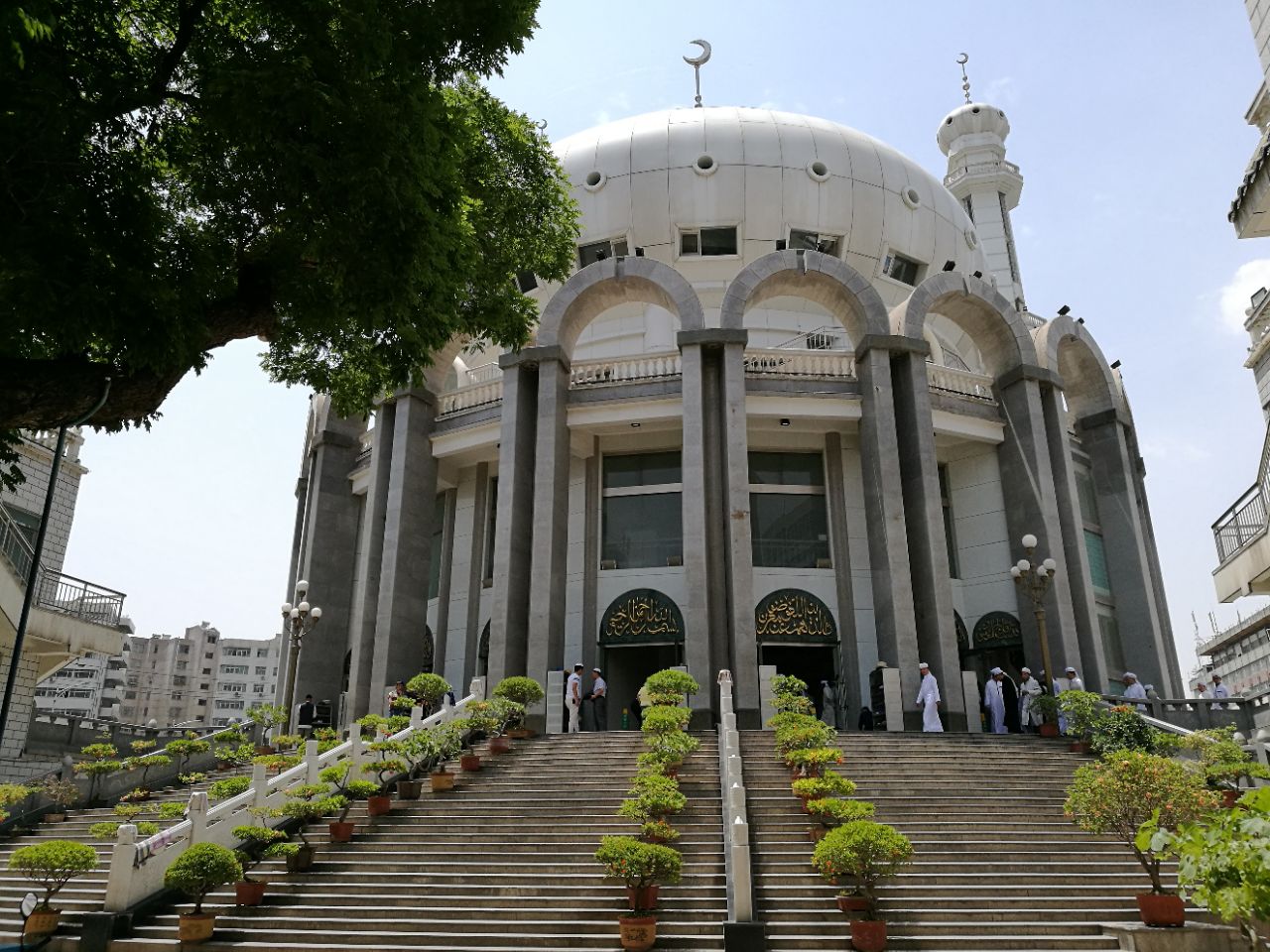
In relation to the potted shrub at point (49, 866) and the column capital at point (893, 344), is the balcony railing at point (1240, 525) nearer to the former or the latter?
the column capital at point (893, 344)

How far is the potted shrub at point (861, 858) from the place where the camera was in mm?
9055

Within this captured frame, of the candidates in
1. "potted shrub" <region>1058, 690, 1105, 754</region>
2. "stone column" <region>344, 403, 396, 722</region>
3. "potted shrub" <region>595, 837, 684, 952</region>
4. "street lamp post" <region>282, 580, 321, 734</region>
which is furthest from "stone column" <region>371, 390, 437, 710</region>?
"potted shrub" <region>1058, 690, 1105, 754</region>

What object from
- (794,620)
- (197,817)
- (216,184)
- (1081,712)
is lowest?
(197,817)

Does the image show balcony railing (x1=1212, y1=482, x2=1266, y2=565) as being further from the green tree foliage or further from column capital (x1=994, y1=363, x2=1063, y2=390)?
the green tree foliage

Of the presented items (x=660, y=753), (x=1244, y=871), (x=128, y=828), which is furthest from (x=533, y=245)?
(x=1244, y=871)

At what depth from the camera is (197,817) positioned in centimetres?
1128

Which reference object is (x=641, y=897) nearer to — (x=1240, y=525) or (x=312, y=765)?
(x=312, y=765)

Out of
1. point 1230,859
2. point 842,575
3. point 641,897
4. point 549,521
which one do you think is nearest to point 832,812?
point 641,897

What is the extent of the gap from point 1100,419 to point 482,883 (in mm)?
22436

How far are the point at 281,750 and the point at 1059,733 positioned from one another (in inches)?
566

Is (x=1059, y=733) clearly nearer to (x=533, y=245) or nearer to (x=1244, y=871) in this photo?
(x=533, y=245)

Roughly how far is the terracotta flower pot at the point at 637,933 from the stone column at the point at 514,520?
11.2 m

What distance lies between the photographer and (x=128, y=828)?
1037cm

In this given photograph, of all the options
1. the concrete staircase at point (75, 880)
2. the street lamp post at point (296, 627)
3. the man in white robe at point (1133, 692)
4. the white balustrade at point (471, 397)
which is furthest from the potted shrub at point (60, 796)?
the man in white robe at point (1133, 692)
